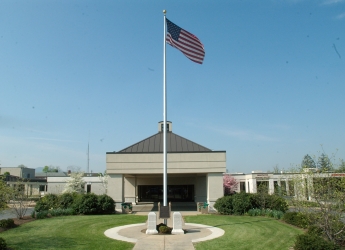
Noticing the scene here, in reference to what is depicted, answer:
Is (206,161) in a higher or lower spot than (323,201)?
higher

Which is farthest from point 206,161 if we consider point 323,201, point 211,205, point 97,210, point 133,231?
point 323,201

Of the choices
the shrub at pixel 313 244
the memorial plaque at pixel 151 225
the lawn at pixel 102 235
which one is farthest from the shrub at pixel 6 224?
the shrub at pixel 313 244

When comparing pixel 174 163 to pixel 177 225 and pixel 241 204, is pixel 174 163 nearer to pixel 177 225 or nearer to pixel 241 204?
pixel 241 204

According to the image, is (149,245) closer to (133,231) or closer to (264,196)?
(133,231)

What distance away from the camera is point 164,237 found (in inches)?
591

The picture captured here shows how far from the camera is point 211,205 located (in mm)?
27594

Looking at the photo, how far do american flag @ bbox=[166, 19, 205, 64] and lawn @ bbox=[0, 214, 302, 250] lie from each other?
925 centimetres

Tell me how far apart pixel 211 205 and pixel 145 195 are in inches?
544

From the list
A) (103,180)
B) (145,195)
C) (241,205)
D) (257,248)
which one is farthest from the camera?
(103,180)

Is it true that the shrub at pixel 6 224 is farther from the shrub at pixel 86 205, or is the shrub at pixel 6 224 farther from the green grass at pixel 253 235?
the green grass at pixel 253 235

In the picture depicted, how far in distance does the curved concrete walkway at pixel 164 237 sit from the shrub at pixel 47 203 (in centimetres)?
972

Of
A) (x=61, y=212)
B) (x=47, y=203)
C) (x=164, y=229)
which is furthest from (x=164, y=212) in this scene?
(x=47, y=203)

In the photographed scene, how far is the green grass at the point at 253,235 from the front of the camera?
1366 cm

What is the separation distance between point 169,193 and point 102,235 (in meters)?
22.9
